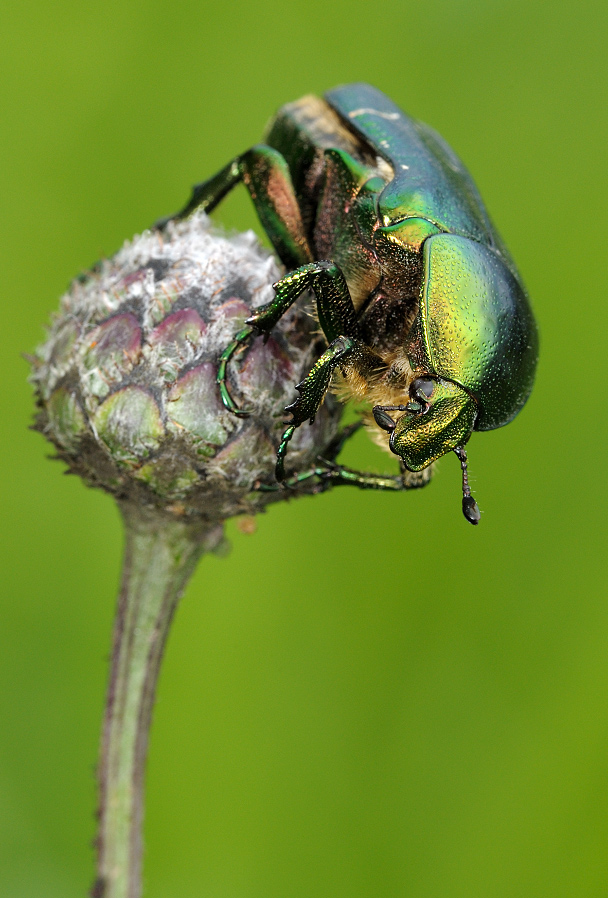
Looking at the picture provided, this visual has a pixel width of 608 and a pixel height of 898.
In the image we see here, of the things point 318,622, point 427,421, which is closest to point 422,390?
point 427,421

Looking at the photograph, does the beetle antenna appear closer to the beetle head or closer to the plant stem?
the beetle head

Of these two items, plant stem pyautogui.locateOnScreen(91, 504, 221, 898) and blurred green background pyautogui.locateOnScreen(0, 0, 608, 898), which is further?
blurred green background pyautogui.locateOnScreen(0, 0, 608, 898)

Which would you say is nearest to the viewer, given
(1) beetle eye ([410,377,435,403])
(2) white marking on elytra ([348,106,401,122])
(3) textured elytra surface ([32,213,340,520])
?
(1) beetle eye ([410,377,435,403])

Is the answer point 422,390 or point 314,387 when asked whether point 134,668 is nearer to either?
point 314,387

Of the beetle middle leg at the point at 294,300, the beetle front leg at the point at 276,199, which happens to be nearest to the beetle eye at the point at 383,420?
the beetle middle leg at the point at 294,300

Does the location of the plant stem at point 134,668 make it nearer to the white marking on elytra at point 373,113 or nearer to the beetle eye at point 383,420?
the beetle eye at point 383,420

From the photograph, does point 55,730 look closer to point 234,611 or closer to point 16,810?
point 16,810

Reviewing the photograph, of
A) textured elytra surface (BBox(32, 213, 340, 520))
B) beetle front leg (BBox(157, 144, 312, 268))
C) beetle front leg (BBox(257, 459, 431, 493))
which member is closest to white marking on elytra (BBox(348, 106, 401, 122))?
beetle front leg (BBox(157, 144, 312, 268))
